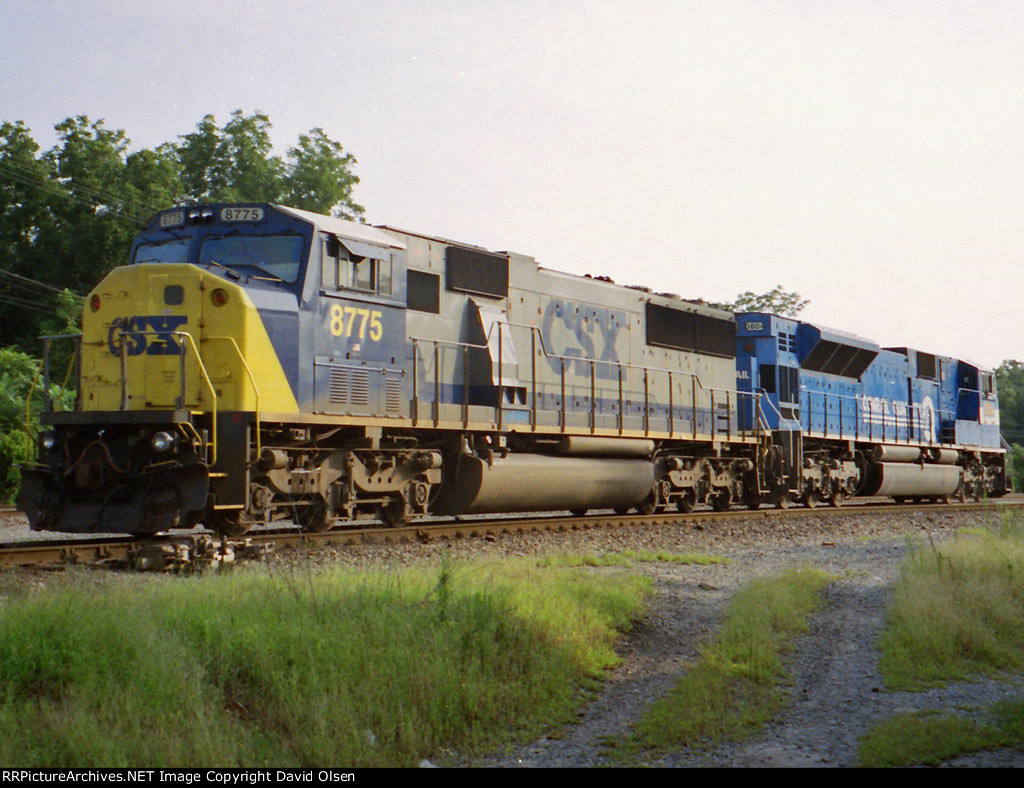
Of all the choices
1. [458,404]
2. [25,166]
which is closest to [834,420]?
[458,404]

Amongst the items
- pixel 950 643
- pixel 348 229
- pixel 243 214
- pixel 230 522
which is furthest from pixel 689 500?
pixel 950 643

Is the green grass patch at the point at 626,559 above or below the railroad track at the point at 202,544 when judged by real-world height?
below

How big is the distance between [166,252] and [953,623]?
30.2 feet

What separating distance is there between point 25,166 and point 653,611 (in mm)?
33469

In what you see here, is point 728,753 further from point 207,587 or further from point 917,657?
point 207,587

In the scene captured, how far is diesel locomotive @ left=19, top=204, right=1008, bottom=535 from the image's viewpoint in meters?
10.3

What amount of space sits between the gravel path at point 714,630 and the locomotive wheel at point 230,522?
29.0 inches

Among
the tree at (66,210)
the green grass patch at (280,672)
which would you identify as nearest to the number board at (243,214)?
the green grass patch at (280,672)

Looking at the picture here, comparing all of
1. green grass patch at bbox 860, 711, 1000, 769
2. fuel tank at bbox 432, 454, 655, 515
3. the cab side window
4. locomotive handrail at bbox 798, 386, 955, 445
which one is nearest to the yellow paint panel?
the cab side window

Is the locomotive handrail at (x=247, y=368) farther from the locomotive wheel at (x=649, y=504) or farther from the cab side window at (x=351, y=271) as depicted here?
the locomotive wheel at (x=649, y=504)

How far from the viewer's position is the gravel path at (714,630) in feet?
17.1

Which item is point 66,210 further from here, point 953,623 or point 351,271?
point 953,623

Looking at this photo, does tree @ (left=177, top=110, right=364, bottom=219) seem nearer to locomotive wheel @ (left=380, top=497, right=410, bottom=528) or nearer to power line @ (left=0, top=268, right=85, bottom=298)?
power line @ (left=0, top=268, right=85, bottom=298)

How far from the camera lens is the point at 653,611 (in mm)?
8656
